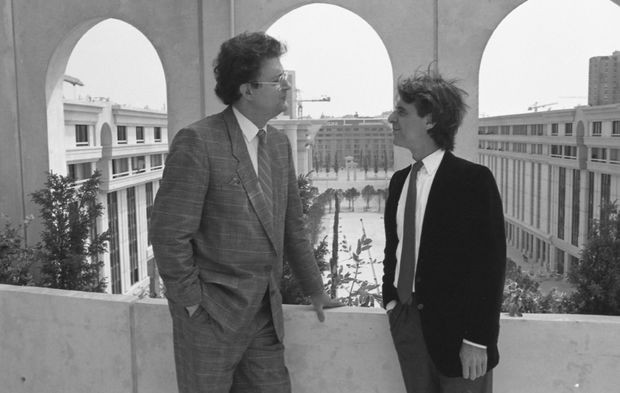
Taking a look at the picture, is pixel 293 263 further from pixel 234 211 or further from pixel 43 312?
pixel 43 312

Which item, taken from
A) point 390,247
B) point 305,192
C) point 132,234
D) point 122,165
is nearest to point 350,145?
point 132,234

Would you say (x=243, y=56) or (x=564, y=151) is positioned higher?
(x=243, y=56)

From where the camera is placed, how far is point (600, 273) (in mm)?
2818

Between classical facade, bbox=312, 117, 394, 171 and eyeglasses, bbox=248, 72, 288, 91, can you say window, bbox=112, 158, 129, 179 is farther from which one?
classical facade, bbox=312, 117, 394, 171

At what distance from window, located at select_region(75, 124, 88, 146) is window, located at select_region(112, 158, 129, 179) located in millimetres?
3525

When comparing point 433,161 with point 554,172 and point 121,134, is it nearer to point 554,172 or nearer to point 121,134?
point 121,134

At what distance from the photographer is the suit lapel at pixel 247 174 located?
1822mm

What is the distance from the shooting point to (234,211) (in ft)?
5.93

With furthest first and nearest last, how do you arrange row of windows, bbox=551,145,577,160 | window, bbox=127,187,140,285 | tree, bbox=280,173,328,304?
row of windows, bbox=551,145,577,160 < window, bbox=127,187,140,285 < tree, bbox=280,173,328,304

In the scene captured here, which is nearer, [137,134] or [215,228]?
[215,228]

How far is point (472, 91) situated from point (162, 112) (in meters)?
23.1

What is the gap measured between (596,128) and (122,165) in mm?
21124

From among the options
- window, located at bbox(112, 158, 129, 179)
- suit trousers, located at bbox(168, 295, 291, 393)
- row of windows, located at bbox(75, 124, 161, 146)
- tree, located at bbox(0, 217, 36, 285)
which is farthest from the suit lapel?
window, located at bbox(112, 158, 129, 179)

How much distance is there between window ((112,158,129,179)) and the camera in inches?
841
